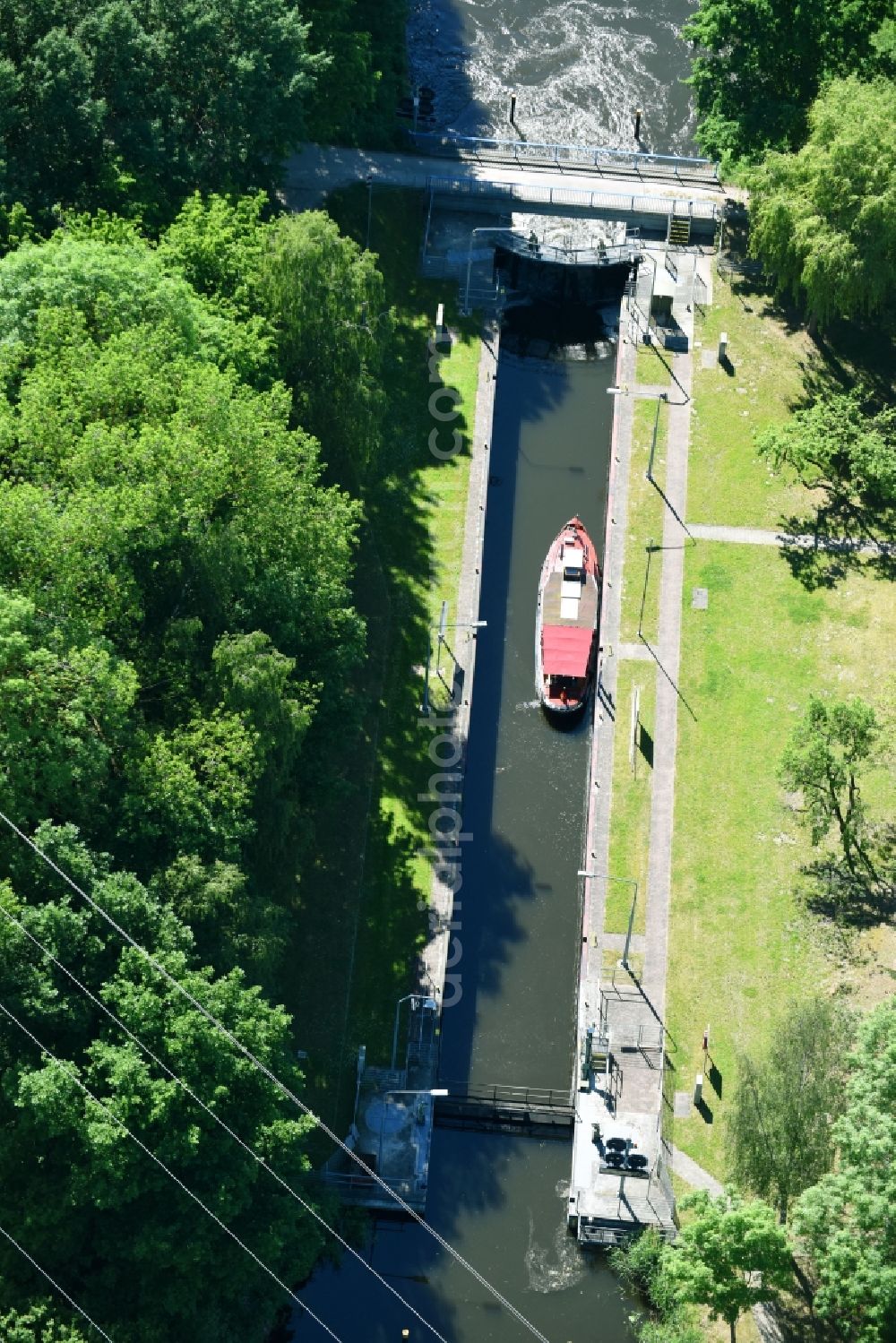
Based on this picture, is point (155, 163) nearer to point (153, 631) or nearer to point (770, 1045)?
point (153, 631)

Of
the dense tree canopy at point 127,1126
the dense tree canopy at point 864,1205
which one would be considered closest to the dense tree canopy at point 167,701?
the dense tree canopy at point 127,1126

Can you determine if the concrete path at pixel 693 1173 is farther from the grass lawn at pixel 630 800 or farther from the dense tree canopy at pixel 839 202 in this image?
the dense tree canopy at pixel 839 202

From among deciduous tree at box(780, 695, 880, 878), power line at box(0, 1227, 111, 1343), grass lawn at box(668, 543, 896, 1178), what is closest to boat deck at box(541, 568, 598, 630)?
grass lawn at box(668, 543, 896, 1178)

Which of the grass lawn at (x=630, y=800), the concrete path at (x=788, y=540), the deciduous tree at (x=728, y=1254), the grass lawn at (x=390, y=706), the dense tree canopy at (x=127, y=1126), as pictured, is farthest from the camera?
the concrete path at (x=788, y=540)

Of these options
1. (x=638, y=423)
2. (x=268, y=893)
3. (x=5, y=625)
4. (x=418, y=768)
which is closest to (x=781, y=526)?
(x=638, y=423)

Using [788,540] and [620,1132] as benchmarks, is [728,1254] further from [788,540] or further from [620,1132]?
[788,540]

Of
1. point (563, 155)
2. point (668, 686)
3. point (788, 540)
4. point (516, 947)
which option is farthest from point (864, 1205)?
point (563, 155)

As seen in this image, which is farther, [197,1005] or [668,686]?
[668,686]
